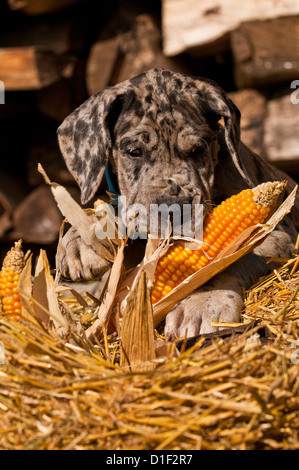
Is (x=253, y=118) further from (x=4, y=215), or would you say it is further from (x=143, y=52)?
(x=4, y=215)

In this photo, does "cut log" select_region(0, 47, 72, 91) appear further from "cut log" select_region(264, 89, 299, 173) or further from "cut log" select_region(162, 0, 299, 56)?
"cut log" select_region(264, 89, 299, 173)

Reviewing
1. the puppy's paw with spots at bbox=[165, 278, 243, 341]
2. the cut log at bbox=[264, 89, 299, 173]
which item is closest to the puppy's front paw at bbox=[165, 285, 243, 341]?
the puppy's paw with spots at bbox=[165, 278, 243, 341]

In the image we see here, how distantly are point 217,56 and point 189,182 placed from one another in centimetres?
424

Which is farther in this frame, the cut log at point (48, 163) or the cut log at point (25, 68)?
the cut log at point (48, 163)

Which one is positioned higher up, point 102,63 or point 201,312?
point 102,63

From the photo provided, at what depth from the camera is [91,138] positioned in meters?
3.43

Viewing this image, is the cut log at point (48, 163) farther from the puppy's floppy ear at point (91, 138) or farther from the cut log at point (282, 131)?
the puppy's floppy ear at point (91, 138)

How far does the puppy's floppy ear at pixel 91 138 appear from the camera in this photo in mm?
3363

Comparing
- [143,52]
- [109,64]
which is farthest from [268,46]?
[109,64]

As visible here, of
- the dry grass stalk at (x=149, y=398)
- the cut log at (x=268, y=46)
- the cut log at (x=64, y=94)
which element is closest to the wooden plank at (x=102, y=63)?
the cut log at (x=64, y=94)

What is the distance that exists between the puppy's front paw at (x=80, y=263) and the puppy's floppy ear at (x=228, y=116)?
92 cm

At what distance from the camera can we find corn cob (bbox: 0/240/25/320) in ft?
9.13

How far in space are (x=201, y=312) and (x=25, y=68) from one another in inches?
179

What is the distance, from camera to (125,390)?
75.6 inches
